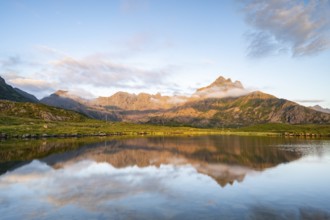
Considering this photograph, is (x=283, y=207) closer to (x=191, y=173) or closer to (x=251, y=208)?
(x=251, y=208)

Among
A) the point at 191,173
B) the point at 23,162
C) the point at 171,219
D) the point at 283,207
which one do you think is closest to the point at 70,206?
the point at 171,219

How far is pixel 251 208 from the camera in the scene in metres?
25.5

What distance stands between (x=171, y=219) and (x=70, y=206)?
10012mm

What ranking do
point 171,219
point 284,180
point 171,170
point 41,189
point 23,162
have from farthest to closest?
point 23,162 → point 171,170 → point 284,180 → point 41,189 → point 171,219

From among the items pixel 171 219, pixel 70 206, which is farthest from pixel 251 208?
pixel 70 206

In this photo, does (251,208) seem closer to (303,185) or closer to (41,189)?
(303,185)

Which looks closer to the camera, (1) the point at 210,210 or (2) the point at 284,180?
(1) the point at 210,210

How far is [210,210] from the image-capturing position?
24.8 metres

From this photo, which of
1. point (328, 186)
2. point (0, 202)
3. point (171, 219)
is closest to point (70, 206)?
point (0, 202)

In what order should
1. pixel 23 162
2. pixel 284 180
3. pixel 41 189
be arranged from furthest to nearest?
pixel 23 162
pixel 284 180
pixel 41 189

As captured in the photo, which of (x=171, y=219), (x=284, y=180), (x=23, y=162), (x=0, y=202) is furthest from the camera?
(x=23, y=162)

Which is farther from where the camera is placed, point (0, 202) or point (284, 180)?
point (284, 180)

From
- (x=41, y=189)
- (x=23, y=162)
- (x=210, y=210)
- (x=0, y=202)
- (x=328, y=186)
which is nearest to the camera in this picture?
(x=210, y=210)

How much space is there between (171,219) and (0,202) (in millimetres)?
17388
